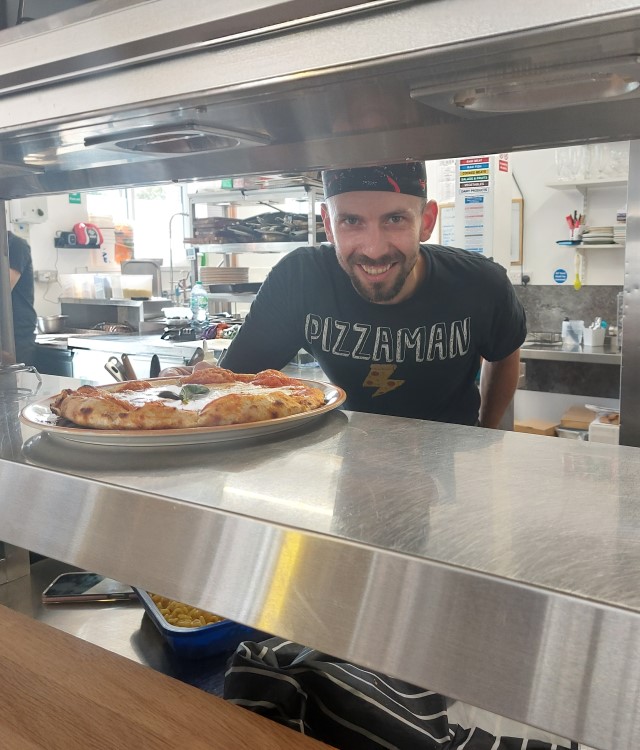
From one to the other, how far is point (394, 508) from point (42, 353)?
184 inches

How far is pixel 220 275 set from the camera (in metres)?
4.90

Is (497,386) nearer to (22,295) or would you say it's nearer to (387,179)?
(387,179)

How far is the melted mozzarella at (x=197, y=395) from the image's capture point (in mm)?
936

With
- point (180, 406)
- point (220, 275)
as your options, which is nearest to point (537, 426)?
point (220, 275)

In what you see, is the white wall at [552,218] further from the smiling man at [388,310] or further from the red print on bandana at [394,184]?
the red print on bandana at [394,184]

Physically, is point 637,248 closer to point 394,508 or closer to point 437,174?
point 394,508

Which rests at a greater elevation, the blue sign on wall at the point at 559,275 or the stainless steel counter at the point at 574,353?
the blue sign on wall at the point at 559,275

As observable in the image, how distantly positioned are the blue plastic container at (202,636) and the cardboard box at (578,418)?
382 centimetres

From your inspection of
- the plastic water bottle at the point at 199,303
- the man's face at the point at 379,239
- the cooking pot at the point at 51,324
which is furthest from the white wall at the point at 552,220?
the cooking pot at the point at 51,324

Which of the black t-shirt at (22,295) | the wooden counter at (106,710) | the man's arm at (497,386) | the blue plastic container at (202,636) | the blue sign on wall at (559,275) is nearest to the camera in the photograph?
the wooden counter at (106,710)

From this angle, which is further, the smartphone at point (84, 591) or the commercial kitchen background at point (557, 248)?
the commercial kitchen background at point (557, 248)

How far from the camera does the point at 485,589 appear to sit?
18.6 inches

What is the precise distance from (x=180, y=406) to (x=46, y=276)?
19.8 feet

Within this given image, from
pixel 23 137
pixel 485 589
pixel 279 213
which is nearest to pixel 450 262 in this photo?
pixel 23 137
